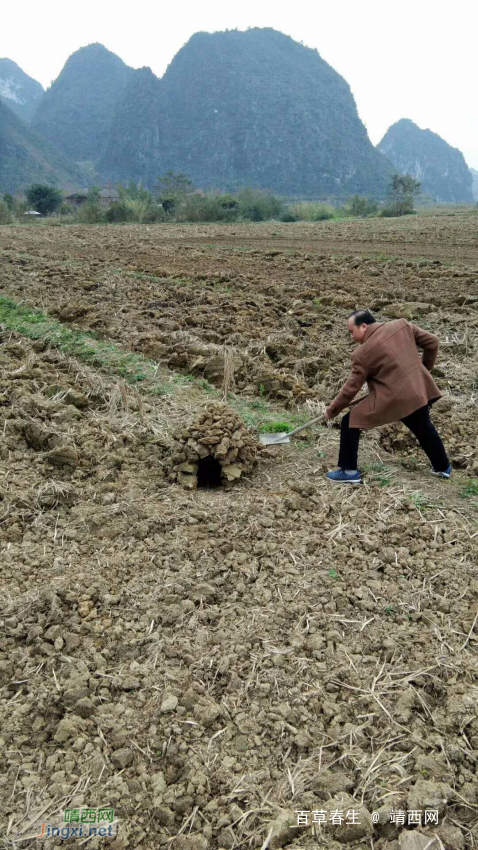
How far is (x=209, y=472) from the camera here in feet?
12.8

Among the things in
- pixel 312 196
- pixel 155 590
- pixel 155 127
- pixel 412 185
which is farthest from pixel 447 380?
pixel 155 127

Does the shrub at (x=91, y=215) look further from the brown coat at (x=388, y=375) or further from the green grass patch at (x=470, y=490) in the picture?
the green grass patch at (x=470, y=490)

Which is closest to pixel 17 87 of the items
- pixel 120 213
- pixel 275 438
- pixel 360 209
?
pixel 120 213

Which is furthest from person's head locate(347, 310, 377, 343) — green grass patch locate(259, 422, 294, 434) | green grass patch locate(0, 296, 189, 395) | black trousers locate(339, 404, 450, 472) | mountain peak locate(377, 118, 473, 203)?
mountain peak locate(377, 118, 473, 203)

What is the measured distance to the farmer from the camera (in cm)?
335

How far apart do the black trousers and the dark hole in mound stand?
2.84 feet

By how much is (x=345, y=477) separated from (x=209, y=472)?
957 millimetres

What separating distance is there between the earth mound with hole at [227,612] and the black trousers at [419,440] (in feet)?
0.57

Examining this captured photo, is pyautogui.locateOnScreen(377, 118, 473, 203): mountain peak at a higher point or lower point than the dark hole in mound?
higher

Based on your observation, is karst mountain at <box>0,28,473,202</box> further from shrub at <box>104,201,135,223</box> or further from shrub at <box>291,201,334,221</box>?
shrub at <box>291,201,334,221</box>

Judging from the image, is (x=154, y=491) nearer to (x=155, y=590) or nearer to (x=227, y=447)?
(x=227, y=447)

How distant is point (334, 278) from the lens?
9.12 metres

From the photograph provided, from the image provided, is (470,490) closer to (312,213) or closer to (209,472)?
(209,472)

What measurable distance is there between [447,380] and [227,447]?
259cm
